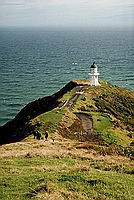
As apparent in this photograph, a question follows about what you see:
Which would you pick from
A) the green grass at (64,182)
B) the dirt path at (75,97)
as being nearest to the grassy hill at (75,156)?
the green grass at (64,182)

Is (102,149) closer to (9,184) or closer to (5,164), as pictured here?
(5,164)

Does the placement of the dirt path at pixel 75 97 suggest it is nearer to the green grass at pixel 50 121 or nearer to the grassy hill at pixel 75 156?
the grassy hill at pixel 75 156

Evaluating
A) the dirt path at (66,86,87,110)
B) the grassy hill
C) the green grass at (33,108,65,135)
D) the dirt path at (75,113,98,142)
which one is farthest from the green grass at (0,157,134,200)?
the dirt path at (66,86,87,110)

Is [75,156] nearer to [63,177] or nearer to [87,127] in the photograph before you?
[63,177]

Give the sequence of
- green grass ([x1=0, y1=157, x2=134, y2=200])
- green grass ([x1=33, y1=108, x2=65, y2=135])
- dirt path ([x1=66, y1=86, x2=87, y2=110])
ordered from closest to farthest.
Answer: green grass ([x1=0, y1=157, x2=134, y2=200])
green grass ([x1=33, y1=108, x2=65, y2=135])
dirt path ([x1=66, y1=86, x2=87, y2=110])

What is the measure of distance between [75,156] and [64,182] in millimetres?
8543

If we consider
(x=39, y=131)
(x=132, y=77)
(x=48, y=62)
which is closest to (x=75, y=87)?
(x=39, y=131)

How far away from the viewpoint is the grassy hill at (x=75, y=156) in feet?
56.0

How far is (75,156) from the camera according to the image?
26.6 metres

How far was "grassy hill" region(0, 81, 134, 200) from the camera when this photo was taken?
56.0 ft

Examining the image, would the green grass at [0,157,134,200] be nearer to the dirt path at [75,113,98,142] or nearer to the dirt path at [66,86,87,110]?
the dirt path at [75,113,98,142]

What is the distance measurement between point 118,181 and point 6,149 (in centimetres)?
1426

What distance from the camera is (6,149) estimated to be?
3078 cm

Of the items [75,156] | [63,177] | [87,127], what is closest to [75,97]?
[87,127]
